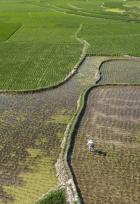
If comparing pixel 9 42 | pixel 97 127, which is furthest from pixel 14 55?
pixel 97 127

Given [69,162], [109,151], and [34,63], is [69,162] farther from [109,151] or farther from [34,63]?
[34,63]

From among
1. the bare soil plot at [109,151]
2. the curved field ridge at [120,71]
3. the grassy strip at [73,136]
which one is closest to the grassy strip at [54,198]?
the grassy strip at [73,136]

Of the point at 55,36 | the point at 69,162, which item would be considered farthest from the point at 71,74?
the point at 55,36

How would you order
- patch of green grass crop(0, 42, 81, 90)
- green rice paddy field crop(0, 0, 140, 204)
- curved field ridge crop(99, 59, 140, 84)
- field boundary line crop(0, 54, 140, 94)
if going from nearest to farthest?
green rice paddy field crop(0, 0, 140, 204), field boundary line crop(0, 54, 140, 94), patch of green grass crop(0, 42, 81, 90), curved field ridge crop(99, 59, 140, 84)

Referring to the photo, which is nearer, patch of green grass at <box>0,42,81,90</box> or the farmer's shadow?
the farmer's shadow

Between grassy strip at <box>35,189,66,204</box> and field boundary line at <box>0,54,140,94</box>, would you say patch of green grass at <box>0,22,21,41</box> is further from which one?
grassy strip at <box>35,189,66,204</box>

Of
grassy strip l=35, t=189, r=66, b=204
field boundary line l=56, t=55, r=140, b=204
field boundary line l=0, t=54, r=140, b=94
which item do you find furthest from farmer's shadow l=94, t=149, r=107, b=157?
field boundary line l=0, t=54, r=140, b=94
